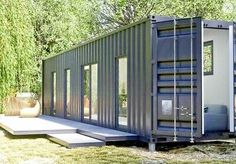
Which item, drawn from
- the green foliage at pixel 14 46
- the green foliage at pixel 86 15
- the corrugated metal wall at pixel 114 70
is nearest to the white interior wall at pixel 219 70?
the corrugated metal wall at pixel 114 70

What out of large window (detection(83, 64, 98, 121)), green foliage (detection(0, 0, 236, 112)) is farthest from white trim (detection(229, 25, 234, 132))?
green foliage (detection(0, 0, 236, 112))

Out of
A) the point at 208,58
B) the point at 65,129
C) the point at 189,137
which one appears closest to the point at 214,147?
the point at 189,137

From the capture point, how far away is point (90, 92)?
10.9 meters

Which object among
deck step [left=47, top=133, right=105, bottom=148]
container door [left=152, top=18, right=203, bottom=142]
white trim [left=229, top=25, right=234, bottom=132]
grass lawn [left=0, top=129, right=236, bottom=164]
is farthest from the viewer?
deck step [left=47, top=133, right=105, bottom=148]

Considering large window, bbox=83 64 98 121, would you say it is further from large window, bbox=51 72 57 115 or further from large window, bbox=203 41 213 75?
large window, bbox=51 72 57 115

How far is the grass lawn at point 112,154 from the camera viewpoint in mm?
6508

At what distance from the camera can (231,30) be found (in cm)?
734

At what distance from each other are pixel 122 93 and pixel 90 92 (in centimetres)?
218

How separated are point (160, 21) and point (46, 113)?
32.0 feet

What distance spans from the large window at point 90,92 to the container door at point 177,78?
3276 mm

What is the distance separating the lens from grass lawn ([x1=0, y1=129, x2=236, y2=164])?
651 cm

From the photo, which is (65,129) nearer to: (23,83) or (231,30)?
(23,83)

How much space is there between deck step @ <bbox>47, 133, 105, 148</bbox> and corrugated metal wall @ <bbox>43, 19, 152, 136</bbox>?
2.69 ft

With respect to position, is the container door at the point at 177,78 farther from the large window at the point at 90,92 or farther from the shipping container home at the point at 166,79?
the large window at the point at 90,92
